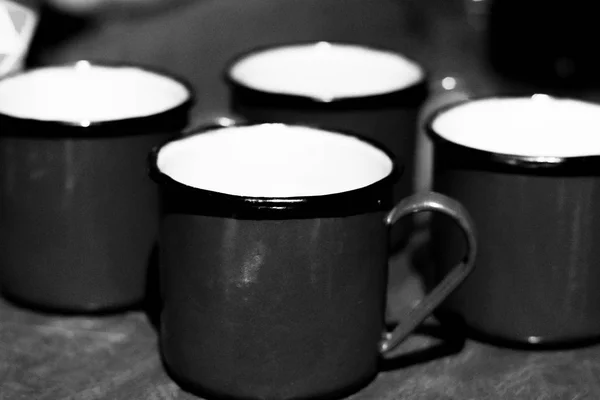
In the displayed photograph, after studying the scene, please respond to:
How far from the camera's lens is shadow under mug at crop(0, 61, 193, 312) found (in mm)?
713

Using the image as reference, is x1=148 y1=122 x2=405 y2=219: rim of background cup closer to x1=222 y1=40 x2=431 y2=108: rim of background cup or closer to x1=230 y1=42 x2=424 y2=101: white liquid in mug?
x1=222 y1=40 x2=431 y2=108: rim of background cup

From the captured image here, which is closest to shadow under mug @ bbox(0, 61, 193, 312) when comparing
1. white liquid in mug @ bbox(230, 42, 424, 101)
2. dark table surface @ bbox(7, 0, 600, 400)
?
dark table surface @ bbox(7, 0, 600, 400)

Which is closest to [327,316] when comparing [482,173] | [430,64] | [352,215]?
[352,215]

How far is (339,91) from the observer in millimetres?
975

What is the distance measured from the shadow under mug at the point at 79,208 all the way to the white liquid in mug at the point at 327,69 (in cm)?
15

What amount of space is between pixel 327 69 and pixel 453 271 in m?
0.37

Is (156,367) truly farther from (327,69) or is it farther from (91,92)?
(327,69)

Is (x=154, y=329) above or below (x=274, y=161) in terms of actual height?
below

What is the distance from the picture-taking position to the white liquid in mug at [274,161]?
2.28 ft

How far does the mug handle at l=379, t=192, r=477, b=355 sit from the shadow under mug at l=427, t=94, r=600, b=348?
51mm

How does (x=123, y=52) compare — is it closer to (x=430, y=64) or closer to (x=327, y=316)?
(x=430, y=64)

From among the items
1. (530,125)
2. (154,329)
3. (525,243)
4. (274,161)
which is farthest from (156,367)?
(530,125)

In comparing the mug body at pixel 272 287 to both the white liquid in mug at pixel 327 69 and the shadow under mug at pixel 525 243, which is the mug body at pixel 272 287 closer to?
the shadow under mug at pixel 525 243

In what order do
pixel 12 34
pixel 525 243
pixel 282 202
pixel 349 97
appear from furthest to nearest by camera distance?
pixel 12 34, pixel 349 97, pixel 525 243, pixel 282 202
